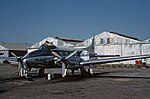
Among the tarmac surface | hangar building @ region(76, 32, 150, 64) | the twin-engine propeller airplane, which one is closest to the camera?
the tarmac surface

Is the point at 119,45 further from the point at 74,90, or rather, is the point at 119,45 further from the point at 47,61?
the point at 74,90

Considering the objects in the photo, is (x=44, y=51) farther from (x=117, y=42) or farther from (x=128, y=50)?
(x=117, y=42)

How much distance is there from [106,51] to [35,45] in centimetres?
2532

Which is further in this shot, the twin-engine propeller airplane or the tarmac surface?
the twin-engine propeller airplane

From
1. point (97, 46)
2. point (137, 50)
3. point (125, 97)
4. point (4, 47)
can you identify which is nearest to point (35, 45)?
point (4, 47)

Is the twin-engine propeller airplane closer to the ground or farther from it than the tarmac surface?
farther from it

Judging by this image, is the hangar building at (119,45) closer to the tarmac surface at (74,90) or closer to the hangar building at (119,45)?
the hangar building at (119,45)

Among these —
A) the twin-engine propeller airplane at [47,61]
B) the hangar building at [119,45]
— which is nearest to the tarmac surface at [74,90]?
the twin-engine propeller airplane at [47,61]

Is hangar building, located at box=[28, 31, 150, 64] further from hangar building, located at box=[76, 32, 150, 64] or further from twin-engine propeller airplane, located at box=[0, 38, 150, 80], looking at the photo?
twin-engine propeller airplane, located at box=[0, 38, 150, 80]

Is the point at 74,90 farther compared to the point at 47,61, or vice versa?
the point at 47,61

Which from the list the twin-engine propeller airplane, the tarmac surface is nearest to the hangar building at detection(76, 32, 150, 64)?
the twin-engine propeller airplane

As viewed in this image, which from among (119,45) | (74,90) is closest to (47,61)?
(74,90)

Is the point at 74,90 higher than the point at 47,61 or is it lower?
lower

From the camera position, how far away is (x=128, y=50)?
5141 centimetres
